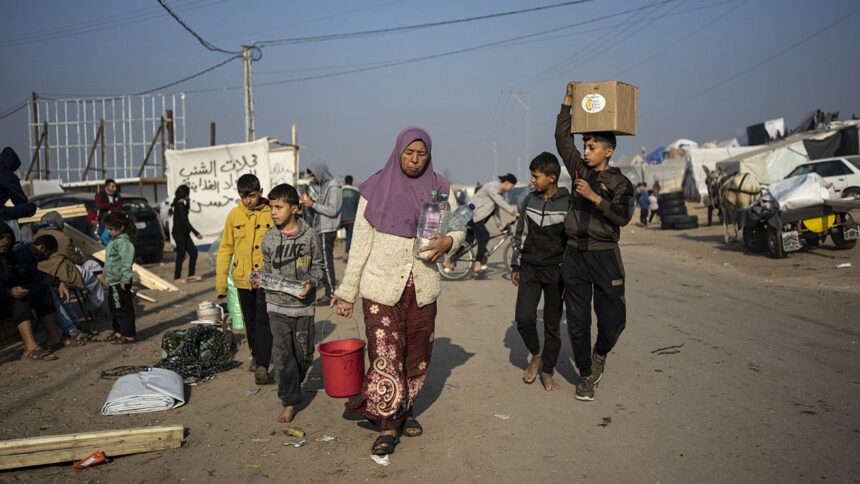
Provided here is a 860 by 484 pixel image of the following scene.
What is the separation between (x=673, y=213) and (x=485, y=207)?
14508mm

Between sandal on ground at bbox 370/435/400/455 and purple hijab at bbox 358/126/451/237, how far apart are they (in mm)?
1312

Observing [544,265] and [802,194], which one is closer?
[544,265]

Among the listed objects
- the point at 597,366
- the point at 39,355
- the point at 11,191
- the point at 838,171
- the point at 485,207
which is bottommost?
the point at 39,355

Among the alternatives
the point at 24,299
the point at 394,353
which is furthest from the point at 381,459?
the point at 24,299

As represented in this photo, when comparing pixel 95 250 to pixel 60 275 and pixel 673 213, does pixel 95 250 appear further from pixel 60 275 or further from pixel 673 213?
pixel 673 213

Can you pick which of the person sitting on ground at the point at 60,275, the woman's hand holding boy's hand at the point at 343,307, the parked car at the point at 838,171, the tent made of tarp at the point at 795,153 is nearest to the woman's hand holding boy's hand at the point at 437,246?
the woman's hand holding boy's hand at the point at 343,307

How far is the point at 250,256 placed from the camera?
5.82 m

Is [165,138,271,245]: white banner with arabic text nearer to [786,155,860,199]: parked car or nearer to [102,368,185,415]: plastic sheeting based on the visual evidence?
[102,368,185,415]: plastic sheeting

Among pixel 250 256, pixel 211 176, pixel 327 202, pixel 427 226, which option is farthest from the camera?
pixel 211 176

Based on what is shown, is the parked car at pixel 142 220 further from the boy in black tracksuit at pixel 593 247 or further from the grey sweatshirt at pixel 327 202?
the boy in black tracksuit at pixel 593 247

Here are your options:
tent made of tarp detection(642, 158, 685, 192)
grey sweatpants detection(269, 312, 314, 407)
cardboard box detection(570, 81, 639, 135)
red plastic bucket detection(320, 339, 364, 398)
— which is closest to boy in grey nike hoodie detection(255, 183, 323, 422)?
grey sweatpants detection(269, 312, 314, 407)

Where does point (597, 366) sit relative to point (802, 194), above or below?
below

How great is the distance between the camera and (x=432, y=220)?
4.35 metres

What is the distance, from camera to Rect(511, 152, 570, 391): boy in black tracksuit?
5.56m
